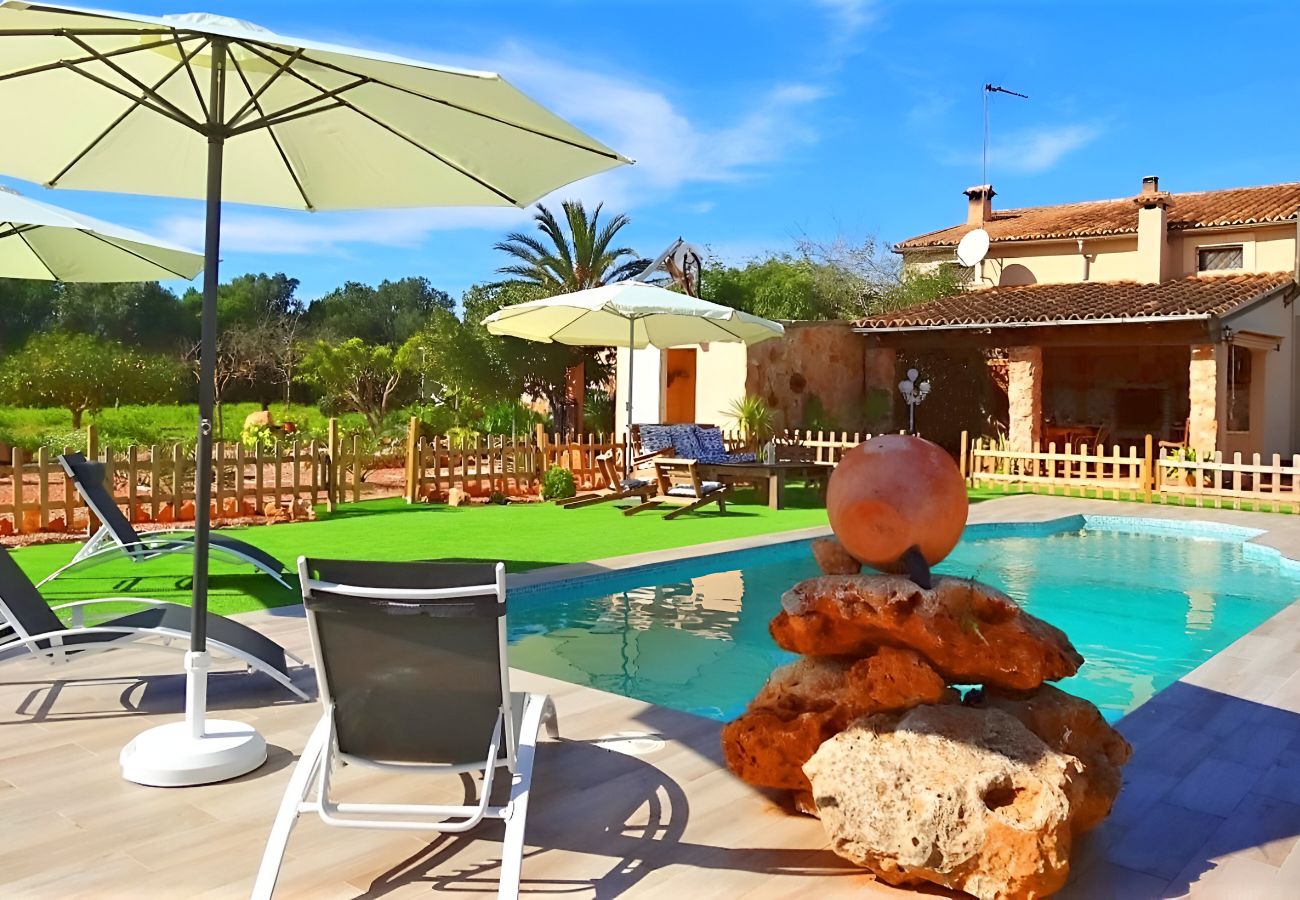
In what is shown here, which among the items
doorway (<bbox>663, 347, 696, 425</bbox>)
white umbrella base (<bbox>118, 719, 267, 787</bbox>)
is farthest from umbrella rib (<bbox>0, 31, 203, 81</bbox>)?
doorway (<bbox>663, 347, 696, 425</bbox>)

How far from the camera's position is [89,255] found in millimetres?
7539

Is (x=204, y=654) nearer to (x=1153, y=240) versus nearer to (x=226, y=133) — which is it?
(x=226, y=133)

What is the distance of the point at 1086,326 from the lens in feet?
59.1

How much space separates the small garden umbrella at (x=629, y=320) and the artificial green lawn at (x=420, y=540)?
236cm

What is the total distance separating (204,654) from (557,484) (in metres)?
10.7

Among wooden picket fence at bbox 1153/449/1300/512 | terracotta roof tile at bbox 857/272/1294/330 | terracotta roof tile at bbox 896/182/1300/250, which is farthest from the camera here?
terracotta roof tile at bbox 896/182/1300/250

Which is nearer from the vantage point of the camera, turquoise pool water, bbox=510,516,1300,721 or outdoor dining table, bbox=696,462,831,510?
turquoise pool water, bbox=510,516,1300,721

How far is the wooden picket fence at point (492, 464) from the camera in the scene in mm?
13820

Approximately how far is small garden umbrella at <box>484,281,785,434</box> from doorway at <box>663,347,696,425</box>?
7015mm

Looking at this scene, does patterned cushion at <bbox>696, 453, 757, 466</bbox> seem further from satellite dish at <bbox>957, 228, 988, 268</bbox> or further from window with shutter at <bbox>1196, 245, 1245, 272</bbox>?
window with shutter at <bbox>1196, 245, 1245, 272</bbox>

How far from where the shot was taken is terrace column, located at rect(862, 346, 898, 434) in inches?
826

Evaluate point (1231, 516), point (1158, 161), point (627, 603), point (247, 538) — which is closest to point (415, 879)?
point (627, 603)

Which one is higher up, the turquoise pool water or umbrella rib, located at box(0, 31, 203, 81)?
umbrella rib, located at box(0, 31, 203, 81)

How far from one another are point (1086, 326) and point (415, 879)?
18.0 meters
